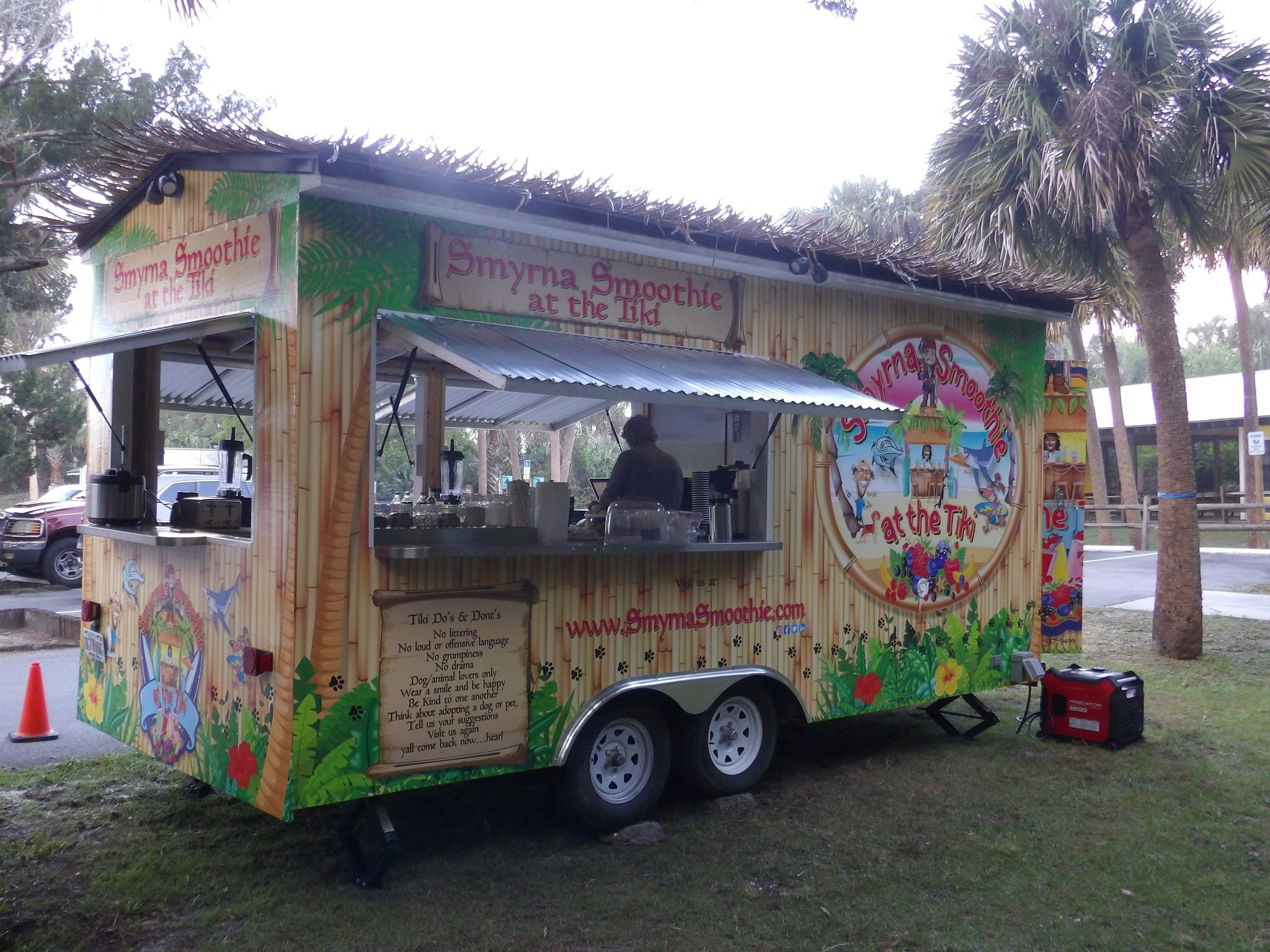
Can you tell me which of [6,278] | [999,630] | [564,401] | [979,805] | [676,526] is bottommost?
[979,805]

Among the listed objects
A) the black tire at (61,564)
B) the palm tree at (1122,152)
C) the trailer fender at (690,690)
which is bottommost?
the trailer fender at (690,690)

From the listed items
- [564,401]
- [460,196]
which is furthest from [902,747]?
[460,196]

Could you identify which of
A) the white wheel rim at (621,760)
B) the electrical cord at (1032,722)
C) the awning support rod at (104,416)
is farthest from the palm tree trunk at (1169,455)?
the awning support rod at (104,416)

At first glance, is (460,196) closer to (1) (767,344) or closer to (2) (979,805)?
(1) (767,344)

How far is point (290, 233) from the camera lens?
14.7ft

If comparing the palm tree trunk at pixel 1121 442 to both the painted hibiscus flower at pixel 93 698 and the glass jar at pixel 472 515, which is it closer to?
the glass jar at pixel 472 515

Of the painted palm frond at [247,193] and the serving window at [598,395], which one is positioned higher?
the painted palm frond at [247,193]

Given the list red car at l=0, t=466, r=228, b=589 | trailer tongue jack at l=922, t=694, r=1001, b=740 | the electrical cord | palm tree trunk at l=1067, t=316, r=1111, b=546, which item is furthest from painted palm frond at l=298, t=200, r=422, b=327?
palm tree trunk at l=1067, t=316, r=1111, b=546

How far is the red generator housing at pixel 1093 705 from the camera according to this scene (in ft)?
23.5

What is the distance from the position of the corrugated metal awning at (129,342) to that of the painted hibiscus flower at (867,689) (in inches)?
160

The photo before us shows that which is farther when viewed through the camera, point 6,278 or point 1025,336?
point 6,278

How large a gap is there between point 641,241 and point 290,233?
1.79 meters

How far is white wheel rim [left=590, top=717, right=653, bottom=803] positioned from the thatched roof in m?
2.56

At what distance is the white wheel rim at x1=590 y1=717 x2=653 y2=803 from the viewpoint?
5387 millimetres
